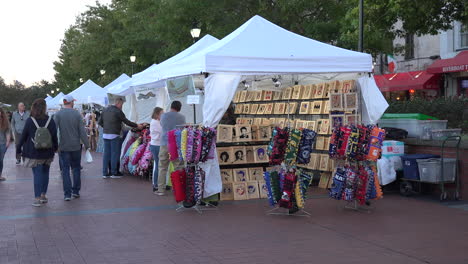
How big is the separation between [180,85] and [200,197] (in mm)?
3560

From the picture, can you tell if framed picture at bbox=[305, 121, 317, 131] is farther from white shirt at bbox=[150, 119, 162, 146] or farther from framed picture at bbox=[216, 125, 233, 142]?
white shirt at bbox=[150, 119, 162, 146]

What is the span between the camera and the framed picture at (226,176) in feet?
34.2

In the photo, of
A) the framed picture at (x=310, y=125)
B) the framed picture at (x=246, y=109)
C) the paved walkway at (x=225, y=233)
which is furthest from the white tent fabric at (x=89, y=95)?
the paved walkway at (x=225, y=233)

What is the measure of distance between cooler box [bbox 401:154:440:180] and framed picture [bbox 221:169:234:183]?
11.1 feet

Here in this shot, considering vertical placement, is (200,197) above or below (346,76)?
below

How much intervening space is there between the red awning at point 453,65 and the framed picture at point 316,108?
12.7 meters

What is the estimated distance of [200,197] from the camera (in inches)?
364

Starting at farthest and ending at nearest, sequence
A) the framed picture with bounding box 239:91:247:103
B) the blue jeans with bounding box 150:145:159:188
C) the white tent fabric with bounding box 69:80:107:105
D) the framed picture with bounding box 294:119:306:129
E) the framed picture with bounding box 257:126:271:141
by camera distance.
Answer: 1. the white tent fabric with bounding box 69:80:107:105
2. the framed picture with bounding box 239:91:247:103
3. the framed picture with bounding box 294:119:306:129
4. the blue jeans with bounding box 150:145:159:188
5. the framed picture with bounding box 257:126:271:141

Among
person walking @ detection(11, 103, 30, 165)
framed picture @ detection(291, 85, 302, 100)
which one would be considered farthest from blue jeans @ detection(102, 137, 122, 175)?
framed picture @ detection(291, 85, 302, 100)

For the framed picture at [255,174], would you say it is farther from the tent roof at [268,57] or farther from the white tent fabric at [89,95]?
the white tent fabric at [89,95]

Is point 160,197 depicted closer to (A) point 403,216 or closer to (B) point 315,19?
(A) point 403,216

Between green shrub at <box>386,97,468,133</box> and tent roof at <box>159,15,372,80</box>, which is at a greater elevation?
tent roof at <box>159,15,372,80</box>

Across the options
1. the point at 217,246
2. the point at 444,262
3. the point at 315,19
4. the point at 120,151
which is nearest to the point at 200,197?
the point at 217,246

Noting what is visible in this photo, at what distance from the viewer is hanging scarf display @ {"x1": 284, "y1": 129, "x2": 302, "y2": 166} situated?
862cm
